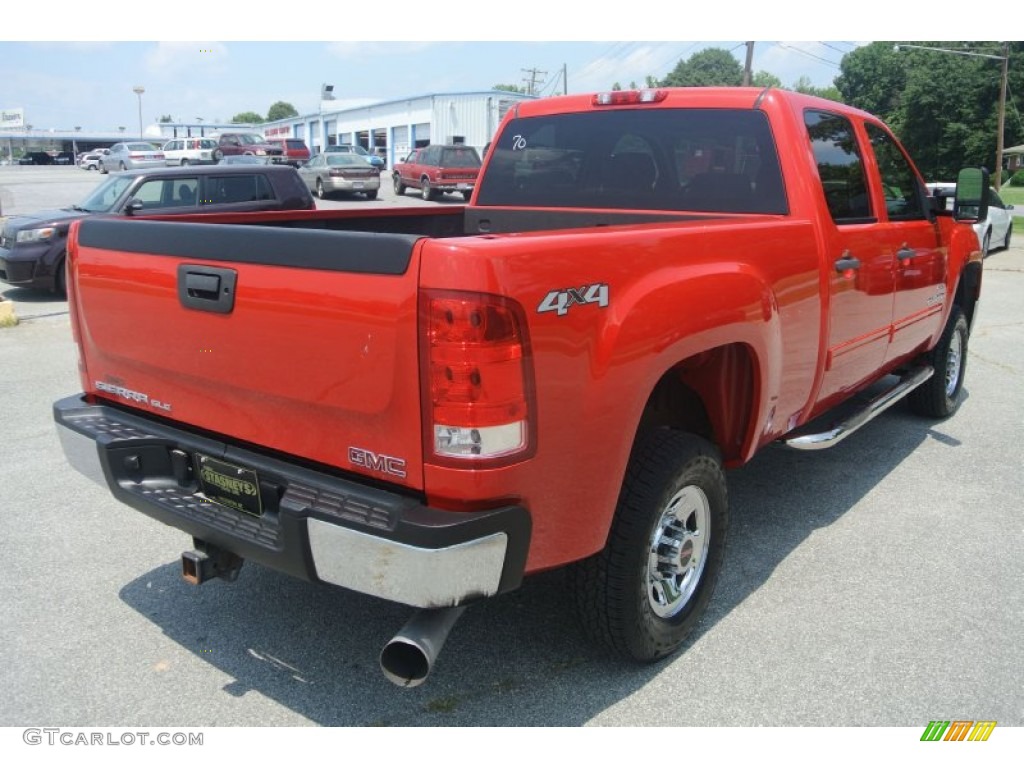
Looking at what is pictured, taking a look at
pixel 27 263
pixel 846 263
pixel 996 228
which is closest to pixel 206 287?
pixel 846 263

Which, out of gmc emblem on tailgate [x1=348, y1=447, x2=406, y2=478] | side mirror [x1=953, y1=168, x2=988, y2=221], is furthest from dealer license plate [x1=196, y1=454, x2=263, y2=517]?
side mirror [x1=953, y1=168, x2=988, y2=221]

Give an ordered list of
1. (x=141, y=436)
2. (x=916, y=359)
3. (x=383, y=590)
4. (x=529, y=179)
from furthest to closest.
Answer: (x=916, y=359)
(x=529, y=179)
(x=141, y=436)
(x=383, y=590)

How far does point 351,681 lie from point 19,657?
48.6 inches

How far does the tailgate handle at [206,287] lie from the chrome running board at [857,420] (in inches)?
97.2

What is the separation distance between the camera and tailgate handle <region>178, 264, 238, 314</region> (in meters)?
2.53

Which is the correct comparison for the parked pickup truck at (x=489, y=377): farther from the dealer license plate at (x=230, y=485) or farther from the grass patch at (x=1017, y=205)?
the grass patch at (x=1017, y=205)

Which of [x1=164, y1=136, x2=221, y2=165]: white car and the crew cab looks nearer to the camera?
the crew cab

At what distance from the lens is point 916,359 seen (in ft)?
18.9

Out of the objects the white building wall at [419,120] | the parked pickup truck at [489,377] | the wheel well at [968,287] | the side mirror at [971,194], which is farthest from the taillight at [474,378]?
the white building wall at [419,120]

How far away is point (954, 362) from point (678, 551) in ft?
13.9

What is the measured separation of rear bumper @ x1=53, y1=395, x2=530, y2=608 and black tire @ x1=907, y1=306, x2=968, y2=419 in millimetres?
4609

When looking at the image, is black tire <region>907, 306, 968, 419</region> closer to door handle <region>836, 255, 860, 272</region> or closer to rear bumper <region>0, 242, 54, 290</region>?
door handle <region>836, 255, 860, 272</region>

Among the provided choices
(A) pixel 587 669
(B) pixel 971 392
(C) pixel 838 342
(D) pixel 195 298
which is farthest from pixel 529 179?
(B) pixel 971 392

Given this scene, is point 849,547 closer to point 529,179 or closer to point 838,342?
point 838,342
